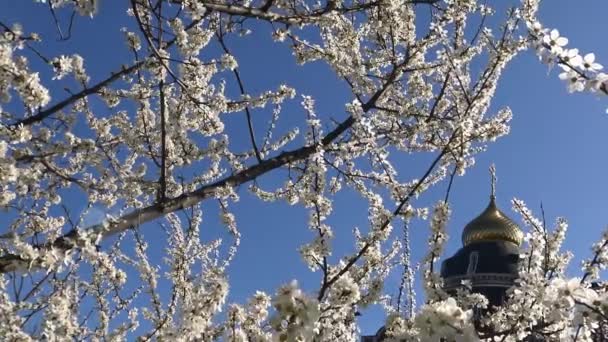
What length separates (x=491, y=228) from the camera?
4022 cm

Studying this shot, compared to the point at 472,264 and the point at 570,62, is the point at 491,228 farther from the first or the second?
the point at 570,62

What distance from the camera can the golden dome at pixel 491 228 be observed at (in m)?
39.9

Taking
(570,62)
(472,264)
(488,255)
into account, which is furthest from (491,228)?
(570,62)

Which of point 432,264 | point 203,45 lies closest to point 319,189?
point 432,264

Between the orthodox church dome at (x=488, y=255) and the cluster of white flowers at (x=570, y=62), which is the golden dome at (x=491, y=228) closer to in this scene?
the orthodox church dome at (x=488, y=255)

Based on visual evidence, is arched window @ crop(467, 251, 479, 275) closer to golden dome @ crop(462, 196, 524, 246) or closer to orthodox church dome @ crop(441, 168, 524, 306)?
orthodox church dome @ crop(441, 168, 524, 306)

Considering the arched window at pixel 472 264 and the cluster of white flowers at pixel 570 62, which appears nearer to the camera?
the cluster of white flowers at pixel 570 62

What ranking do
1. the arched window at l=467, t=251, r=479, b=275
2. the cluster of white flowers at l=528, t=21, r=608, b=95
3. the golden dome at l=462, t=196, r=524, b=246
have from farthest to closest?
the golden dome at l=462, t=196, r=524, b=246, the arched window at l=467, t=251, r=479, b=275, the cluster of white flowers at l=528, t=21, r=608, b=95

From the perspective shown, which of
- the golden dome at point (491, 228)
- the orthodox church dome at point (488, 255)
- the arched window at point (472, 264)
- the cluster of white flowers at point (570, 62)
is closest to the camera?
the cluster of white flowers at point (570, 62)

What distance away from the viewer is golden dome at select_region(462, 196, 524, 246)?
39875mm

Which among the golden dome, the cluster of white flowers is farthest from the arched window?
the cluster of white flowers

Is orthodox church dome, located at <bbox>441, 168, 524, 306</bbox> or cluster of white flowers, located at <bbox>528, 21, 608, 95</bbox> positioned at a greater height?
orthodox church dome, located at <bbox>441, 168, 524, 306</bbox>

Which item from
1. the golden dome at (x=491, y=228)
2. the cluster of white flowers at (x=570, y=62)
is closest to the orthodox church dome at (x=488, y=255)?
the golden dome at (x=491, y=228)

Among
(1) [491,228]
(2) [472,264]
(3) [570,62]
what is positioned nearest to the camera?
(3) [570,62]
